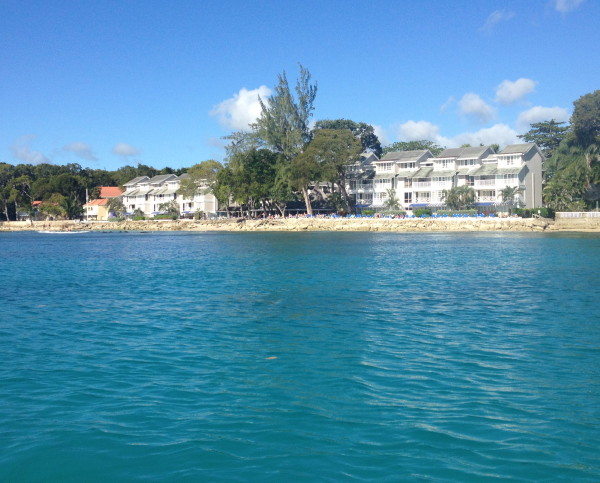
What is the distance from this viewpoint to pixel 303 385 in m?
10.5

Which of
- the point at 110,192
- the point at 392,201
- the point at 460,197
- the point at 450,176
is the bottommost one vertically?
the point at 392,201

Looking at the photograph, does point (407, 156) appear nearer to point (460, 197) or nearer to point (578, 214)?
point (460, 197)

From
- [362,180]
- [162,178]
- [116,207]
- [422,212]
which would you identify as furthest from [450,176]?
[116,207]

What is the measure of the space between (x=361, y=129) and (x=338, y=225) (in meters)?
36.5

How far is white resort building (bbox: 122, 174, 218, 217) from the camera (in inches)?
4756

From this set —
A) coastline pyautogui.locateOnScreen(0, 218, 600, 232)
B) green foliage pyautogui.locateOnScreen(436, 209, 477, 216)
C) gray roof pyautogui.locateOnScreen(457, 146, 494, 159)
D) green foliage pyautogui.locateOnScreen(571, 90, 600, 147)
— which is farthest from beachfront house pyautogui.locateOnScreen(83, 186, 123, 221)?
green foliage pyautogui.locateOnScreen(571, 90, 600, 147)

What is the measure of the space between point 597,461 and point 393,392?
341 centimetres

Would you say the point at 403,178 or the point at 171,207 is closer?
the point at 403,178

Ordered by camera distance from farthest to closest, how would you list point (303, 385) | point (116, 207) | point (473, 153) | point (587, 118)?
point (116, 207), point (473, 153), point (587, 118), point (303, 385)

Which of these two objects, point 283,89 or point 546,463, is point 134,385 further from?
point 283,89

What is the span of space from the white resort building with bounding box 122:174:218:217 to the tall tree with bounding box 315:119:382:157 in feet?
91.0

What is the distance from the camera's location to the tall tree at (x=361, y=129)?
112 m

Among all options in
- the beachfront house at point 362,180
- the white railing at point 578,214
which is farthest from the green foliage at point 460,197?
the beachfront house at point 362,180

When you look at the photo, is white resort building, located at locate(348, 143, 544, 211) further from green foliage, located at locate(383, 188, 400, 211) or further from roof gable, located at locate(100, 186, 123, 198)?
roof gable, located at locate(100, 186, 123, 198)
